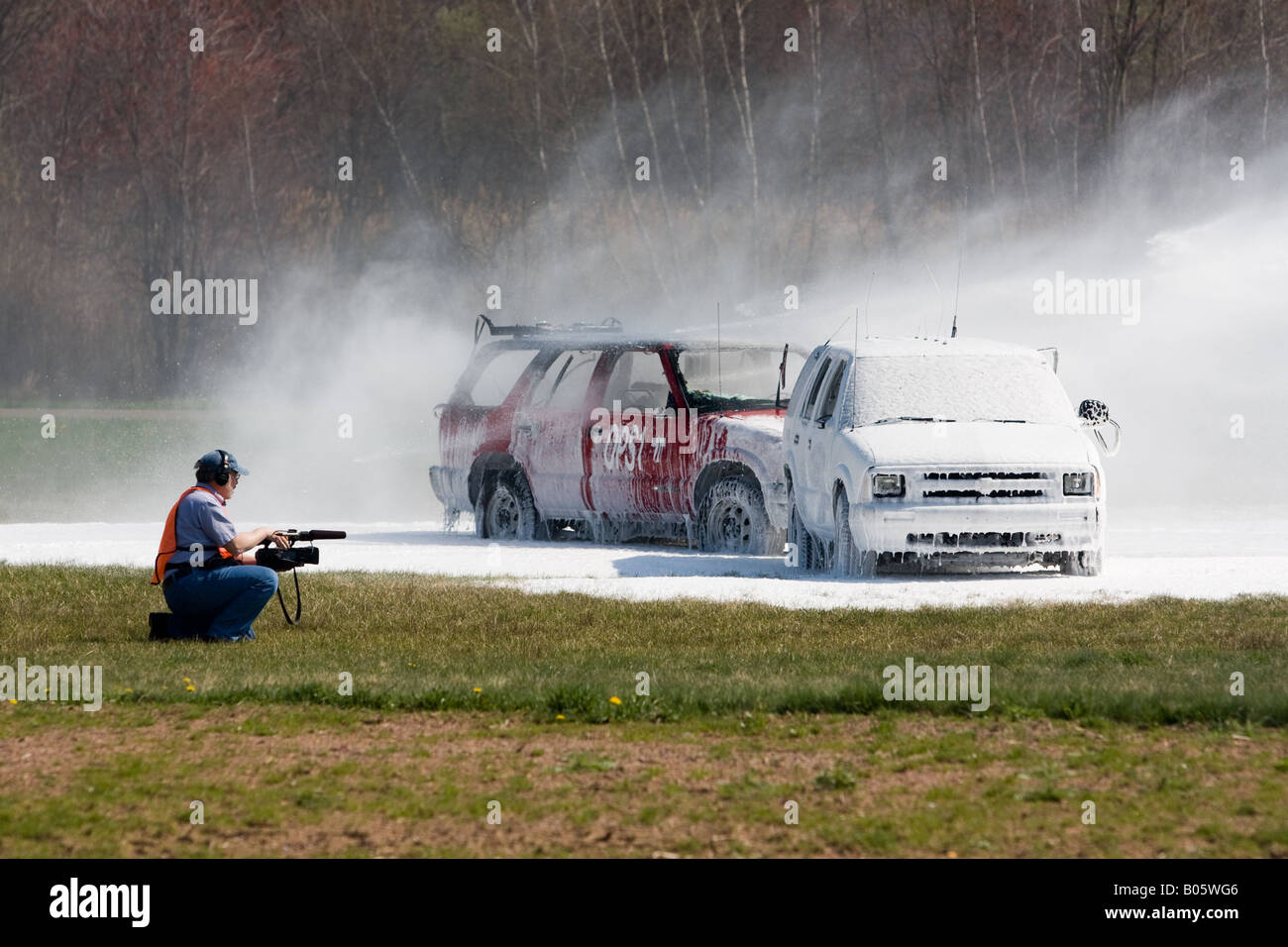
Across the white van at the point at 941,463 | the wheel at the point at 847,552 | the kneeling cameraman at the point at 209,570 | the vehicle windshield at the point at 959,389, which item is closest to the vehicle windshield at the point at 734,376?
the white van at the point at 941,463

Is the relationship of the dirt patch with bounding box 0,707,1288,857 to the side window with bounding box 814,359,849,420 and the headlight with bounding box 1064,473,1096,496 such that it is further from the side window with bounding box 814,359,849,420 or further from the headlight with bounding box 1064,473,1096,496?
the side window with bounding box 814,359,849,420

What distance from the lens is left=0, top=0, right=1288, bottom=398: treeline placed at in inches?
1757

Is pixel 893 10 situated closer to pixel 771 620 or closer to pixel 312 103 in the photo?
pixel 312 103

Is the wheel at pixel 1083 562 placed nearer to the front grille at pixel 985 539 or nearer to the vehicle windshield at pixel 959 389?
the front grille at pixel 985 539

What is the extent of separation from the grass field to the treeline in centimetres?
3176

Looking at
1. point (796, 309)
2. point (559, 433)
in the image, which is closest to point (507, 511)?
point (559, 433)

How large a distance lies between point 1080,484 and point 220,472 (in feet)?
20.5

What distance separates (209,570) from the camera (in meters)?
11.3

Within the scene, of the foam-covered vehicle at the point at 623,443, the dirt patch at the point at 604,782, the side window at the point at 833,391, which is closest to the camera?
the dirt patch at the point at 604,782

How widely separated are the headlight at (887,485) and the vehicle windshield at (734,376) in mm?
3408

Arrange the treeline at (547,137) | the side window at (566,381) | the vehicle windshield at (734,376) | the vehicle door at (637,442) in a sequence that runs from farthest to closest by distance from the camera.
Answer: the treeline at (547,137)
the side window at (566,381)
the vehicle windshield at (734,376)
the vehicle door at (637,442)

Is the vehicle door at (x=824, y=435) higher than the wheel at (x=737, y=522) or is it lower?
higher

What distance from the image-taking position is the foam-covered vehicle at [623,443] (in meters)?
16.6

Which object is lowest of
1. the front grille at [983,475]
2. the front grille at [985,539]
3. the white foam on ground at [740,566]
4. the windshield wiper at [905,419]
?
the white foam on ground at [740,566]
